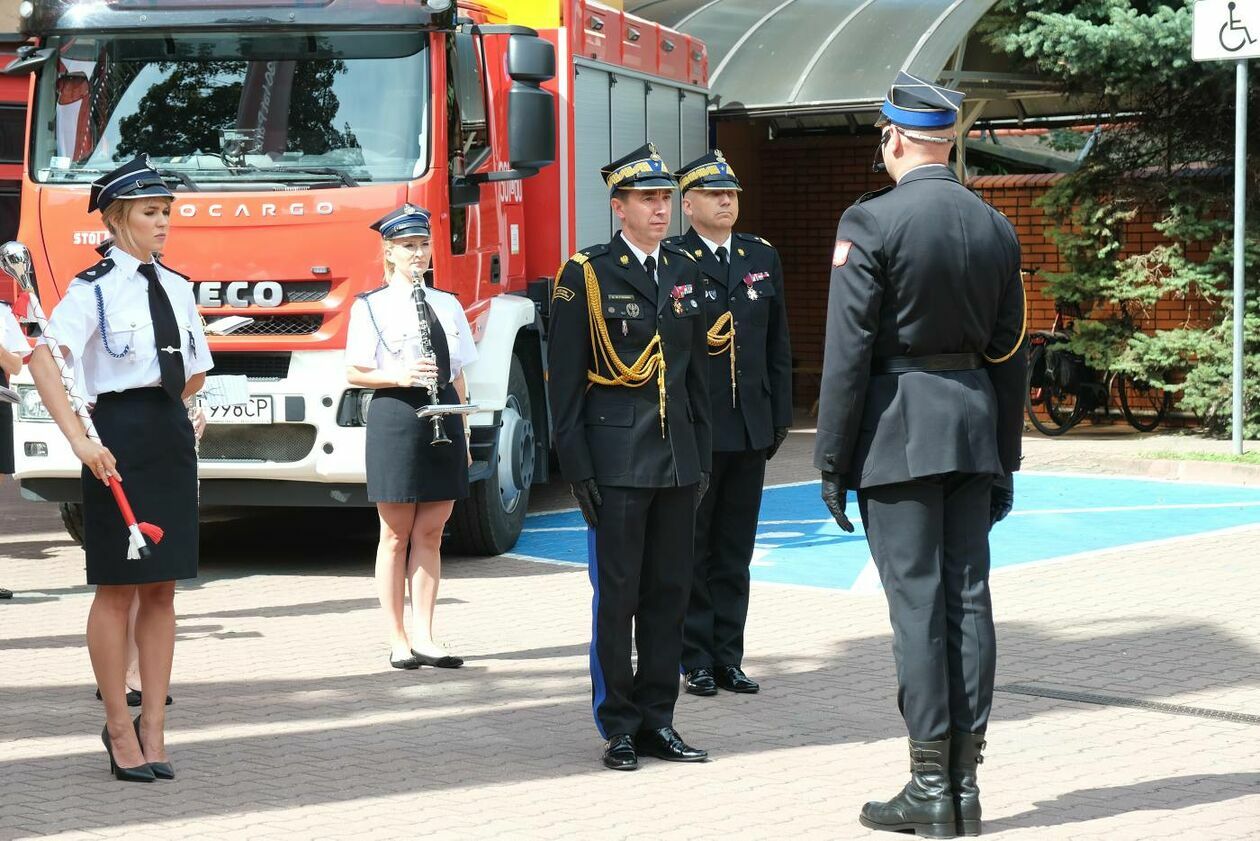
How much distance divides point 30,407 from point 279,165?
73.1 inches

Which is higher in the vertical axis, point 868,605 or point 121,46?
point 121,46

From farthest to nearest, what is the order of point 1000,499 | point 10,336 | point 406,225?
point 406,225 → point 10,336 → point 1000,499

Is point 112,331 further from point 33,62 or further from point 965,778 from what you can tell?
point 33,62

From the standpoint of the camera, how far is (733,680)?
7.50m

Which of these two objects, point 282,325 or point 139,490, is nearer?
point 139,490

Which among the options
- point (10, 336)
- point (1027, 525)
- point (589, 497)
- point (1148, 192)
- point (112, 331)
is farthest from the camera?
point (1148, 192)

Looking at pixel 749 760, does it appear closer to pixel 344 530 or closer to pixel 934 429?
pixel 934 429

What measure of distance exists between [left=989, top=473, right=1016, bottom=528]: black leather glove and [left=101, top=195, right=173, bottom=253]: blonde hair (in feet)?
9.03

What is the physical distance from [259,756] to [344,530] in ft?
19.7

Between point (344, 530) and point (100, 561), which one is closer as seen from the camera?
point (100, 561)

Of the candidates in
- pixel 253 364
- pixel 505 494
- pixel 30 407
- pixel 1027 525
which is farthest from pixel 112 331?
pixel 1027 525

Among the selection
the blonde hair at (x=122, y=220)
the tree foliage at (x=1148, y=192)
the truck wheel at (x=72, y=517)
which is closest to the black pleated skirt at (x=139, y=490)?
the blonde hair at (x=122, y=220)

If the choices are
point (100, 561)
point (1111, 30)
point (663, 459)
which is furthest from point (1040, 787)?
point (1111, 30)

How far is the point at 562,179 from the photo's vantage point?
38.5ft
